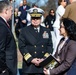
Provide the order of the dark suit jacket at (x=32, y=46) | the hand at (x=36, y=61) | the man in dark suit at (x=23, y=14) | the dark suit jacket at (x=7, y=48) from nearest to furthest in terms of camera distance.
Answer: the dark suit jacket at (x=7, y=48)
the hand at (x=36, y=61)
the dark suit jacket at (x=32, y=46)
the man in dark suit at (x=23, y=14)

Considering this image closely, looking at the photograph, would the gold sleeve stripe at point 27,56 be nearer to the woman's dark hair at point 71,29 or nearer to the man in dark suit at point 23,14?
the woman's dark hair at point 71,29

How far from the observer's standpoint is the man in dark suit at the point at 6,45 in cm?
523

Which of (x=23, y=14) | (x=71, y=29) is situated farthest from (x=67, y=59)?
(x=23, y=14)

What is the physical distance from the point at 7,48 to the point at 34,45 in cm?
113

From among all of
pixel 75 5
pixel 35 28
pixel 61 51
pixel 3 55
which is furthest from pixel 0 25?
pixel 75 5

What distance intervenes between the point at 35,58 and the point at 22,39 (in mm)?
393

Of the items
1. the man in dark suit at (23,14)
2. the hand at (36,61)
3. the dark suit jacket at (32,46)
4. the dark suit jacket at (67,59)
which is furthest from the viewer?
the man in dark suit at (23,14)

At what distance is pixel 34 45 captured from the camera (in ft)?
21.1

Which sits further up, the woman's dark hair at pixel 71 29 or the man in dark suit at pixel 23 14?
the woman's dark hair at pixel 71 29

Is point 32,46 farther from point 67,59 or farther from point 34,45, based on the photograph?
point 67,59

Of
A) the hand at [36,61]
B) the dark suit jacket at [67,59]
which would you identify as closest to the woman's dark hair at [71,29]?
the dark suit jacket at [67,59]

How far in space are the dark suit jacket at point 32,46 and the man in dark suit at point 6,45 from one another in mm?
895

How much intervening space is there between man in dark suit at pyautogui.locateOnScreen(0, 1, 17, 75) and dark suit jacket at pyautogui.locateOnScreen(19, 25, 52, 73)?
90cm

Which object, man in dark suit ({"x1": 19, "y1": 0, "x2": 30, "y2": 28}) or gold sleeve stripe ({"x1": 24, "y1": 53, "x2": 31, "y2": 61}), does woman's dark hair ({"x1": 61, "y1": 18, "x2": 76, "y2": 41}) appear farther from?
man in dark suit ({"x1": 19, "y1": 0, "x2": 30, "y2": 28})
